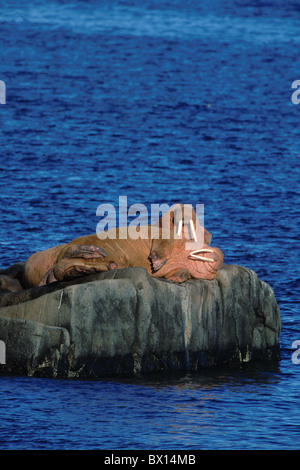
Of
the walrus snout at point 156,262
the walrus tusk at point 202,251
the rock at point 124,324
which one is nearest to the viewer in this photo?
the rock at point 124,324

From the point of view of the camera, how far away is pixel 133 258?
26.4m

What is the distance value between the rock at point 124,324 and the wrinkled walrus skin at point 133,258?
26cm

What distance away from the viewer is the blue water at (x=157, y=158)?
23.5 m

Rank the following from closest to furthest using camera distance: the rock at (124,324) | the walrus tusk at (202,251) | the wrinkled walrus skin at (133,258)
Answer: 1. the rock at (124,324)
2. the wrinkled walrus skin at (133,258)
3. the walrus tusk at (202,251)

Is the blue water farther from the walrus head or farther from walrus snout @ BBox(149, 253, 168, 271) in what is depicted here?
the walrus head

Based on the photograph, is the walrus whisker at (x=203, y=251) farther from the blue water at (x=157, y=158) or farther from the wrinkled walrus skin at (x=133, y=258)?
the blue water at (x=157, y=158)

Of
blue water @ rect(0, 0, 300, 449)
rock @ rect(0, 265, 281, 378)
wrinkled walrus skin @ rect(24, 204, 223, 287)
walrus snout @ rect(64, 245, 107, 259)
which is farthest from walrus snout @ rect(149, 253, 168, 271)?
blue water @ rect(0, 0, 300, 449)

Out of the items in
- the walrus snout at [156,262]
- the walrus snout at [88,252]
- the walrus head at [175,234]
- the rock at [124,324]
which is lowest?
the rock at [124,324]

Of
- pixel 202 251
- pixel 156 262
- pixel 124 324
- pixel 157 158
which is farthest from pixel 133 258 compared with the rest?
pixel 157 158

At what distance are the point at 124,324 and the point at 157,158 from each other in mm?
28911

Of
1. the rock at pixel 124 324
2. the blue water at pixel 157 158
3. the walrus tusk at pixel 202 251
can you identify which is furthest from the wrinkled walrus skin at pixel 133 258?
the blue water at pixel 157 158

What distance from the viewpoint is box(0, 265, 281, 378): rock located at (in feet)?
81.5

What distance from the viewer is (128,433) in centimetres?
2255
